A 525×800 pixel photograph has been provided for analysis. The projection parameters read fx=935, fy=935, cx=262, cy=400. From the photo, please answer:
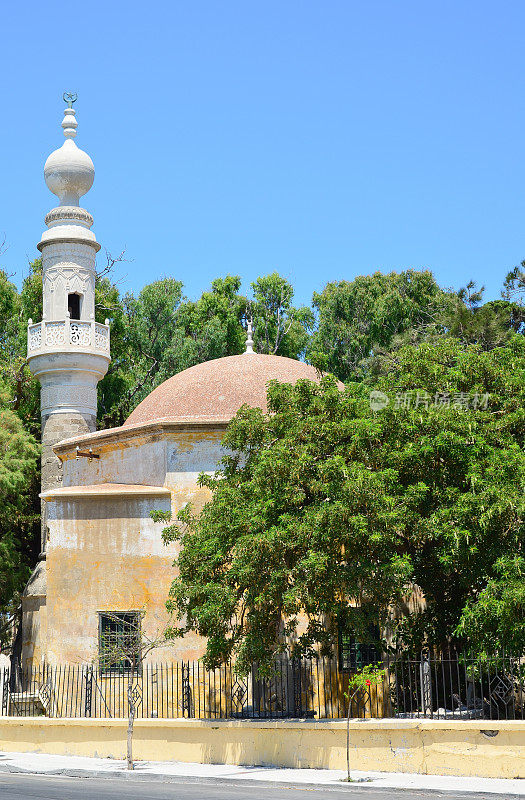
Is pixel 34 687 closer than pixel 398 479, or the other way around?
pixel 398 479

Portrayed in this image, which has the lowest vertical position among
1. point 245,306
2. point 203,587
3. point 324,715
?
point 324,715

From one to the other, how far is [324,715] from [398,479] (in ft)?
15.0

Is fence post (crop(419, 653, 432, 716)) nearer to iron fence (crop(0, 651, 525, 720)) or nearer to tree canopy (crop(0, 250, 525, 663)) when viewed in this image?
iron fence (crop(0, 651, 525, 720))

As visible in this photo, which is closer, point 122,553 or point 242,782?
point 242,782

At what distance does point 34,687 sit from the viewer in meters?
20.1

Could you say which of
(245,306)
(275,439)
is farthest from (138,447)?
(245,306)

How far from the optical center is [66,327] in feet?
80.8

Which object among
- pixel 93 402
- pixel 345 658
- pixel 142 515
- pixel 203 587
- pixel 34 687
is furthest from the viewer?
pixel 93 402

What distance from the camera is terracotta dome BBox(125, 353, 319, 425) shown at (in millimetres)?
20172

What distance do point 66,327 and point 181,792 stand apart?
15.5 metres

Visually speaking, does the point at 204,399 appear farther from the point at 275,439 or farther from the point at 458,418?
the point at 458,418

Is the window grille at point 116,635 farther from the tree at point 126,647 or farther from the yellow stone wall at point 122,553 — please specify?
the yellow stone wall at point 122,553

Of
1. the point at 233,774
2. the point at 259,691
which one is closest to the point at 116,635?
the point at 259,691

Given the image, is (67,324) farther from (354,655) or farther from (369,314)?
(369,314)
